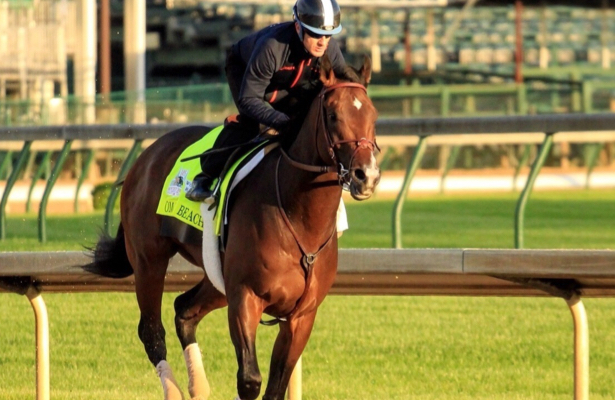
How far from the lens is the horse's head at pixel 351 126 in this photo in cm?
442

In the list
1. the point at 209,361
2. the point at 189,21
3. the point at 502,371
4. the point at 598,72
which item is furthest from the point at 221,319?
the point at 189,21

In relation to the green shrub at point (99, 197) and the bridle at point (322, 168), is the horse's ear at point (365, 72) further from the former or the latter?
the green shrub at point (99, 197)

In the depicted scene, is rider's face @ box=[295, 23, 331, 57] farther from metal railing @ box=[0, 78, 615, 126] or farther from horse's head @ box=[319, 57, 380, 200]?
metal railing @ box=[0, 78, 615, 126]

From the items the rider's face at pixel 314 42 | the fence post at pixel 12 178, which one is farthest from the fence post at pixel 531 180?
the fence post at pixel 12 178

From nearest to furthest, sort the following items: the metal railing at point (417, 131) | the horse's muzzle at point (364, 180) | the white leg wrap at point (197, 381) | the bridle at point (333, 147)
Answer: the horse's muzzle at point (364, 180) → the bridle at point (333, 147) → the white leg wrap at point (197, 381) → the metal railing at point (417, 131)

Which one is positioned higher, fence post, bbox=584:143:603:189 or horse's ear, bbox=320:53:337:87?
horse's ear, bbox=320:53:337:87

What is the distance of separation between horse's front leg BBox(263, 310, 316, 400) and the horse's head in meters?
0.77

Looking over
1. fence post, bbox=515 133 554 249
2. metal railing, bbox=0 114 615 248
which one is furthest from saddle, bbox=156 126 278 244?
fence post, bbox=515 133 554 249

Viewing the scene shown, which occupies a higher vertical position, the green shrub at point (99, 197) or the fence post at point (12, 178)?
the fence post at point (12, 178)

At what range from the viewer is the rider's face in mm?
5129

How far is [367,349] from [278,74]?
2.56m

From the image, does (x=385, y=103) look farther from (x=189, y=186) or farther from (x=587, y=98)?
(x=189, y=186)

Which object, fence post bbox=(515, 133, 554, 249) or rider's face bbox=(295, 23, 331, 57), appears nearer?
rider's face bbox=(295, 23, 331, 57)

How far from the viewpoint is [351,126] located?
4.61m
